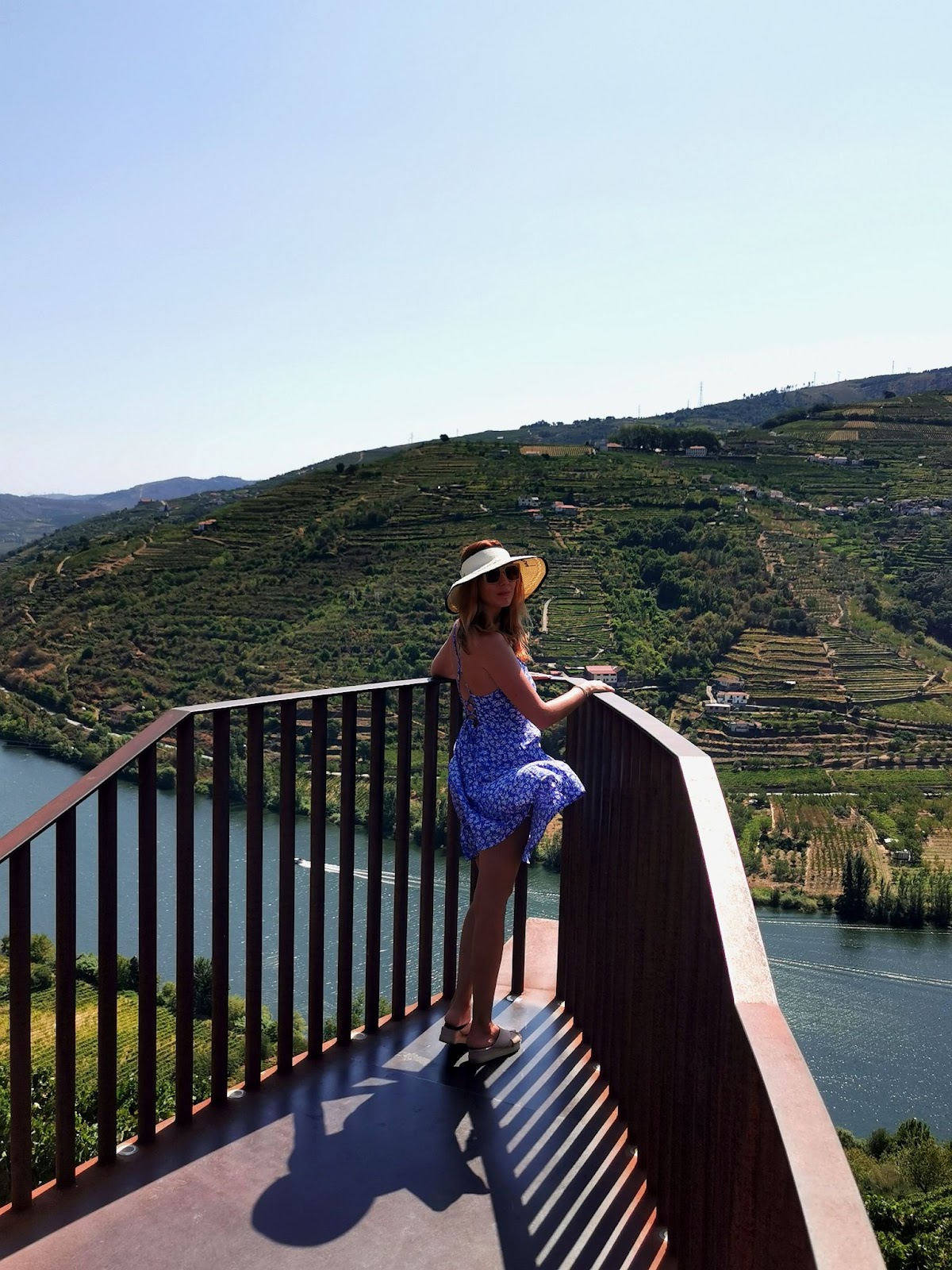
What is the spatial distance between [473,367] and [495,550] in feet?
236

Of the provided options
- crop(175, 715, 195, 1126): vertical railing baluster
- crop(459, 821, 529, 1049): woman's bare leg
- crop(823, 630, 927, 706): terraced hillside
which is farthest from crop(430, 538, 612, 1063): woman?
crop(823, 630, 927, 706): terraced hillside

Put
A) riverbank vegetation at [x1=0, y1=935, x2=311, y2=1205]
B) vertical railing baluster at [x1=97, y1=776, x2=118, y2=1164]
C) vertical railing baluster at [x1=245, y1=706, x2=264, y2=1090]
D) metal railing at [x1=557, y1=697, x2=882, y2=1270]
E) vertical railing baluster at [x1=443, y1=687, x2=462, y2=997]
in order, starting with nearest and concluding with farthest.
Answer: metal railing at [x1=557, y1=697, x2=882, y2=1270] → vertical railing baluster at [x1=97, y1=776, x2=118, y2=1164] → vertical railing baluster at [x1=245, y1=706, x2=264, y2=1090] → vertical railing baluster at [x1=443, y1=687, x2=462, y2=997] → riverbank vegetation at [x1=0, y1=935, x2=311, y2=1205]

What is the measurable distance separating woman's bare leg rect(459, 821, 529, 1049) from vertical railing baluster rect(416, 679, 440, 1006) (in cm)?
24

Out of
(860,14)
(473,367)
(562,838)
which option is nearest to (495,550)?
(562,838)

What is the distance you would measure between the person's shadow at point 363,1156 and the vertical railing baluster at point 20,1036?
1.06ft

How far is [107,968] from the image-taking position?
1676 millimetres

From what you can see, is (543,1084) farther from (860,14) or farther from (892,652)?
(892,652)

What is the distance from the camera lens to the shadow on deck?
4.79 feet

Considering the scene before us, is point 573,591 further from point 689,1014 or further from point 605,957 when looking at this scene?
point 689,1014

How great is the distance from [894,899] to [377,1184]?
1652 inches

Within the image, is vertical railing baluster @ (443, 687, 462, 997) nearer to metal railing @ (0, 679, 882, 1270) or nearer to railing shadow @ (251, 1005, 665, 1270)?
metal railing @ (0, 679, 882, 1270)

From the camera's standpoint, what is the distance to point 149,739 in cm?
169

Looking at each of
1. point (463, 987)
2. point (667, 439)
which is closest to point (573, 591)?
point (667, 439)

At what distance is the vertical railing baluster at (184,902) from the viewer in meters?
1.75
